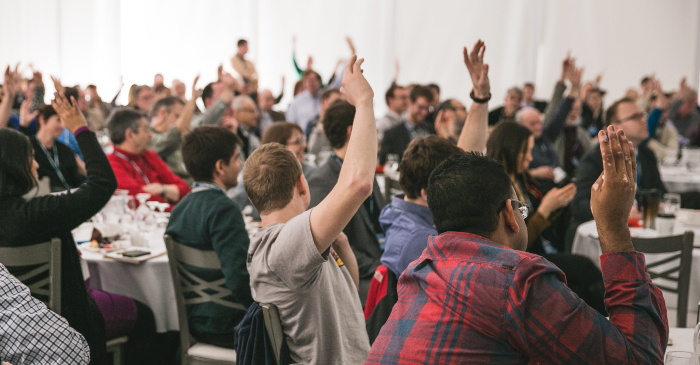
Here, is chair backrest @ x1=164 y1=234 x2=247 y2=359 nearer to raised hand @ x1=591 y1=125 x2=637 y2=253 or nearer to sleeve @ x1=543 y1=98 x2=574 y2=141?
raised hand @ x1=591 y1=125 x2=637 y2=253

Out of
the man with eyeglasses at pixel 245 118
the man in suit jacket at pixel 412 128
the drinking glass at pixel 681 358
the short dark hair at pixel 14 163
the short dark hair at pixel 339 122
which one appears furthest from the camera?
the man in suit jacket at pixel 412 128

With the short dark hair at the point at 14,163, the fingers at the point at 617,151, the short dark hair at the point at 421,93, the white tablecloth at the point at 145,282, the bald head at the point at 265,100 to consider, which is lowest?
the white tablecloth at the point at 145,282

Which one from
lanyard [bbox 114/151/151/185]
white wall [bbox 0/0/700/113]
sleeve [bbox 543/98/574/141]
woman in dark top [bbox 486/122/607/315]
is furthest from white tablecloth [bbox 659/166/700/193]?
white wall [bbox 0/0/700/113]

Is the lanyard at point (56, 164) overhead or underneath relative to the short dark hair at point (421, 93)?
underneath

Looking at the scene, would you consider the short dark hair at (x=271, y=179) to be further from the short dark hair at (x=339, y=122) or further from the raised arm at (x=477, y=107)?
the short dark hair at (x=339, y=122)

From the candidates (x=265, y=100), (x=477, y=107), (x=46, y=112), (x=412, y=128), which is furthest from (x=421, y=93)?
(x=477, y=107)

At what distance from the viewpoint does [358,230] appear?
2.93 metres

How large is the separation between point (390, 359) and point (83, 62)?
10702 mm

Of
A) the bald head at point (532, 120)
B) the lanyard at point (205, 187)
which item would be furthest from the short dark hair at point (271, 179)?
the bald head at point (532, 120)

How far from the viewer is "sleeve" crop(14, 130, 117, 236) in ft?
7.39

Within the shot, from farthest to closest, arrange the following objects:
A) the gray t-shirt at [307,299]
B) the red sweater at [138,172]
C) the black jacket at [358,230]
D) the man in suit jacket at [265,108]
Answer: the man in suit jacket at [265,108]
the red sweater at [138,172]
the black jacket at [358,230]
the gray t-shirt at [307,299]

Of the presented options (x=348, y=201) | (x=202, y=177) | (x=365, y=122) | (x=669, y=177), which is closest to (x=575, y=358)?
(x=348, y=201)

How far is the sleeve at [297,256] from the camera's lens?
5.03 feet

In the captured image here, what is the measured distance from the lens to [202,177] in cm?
260
